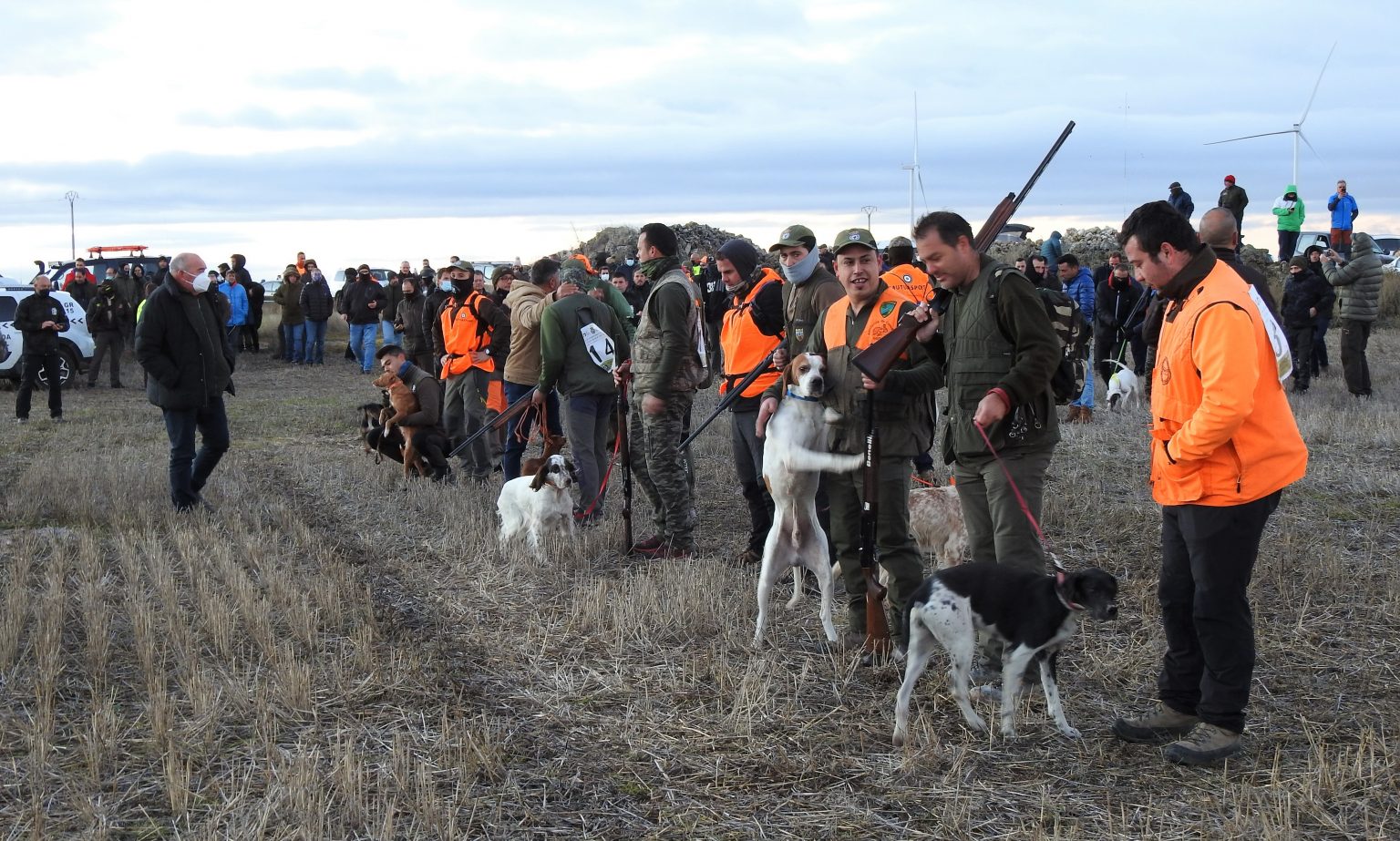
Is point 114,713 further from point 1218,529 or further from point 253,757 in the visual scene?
point 1218,529

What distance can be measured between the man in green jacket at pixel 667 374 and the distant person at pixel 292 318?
1872 cm

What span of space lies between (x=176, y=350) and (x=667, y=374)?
13.2ft

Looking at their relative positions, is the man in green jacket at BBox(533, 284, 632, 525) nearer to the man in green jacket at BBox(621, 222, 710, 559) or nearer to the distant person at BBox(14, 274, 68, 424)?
the man in green jacket at BBox(621, 222, 710, 559)

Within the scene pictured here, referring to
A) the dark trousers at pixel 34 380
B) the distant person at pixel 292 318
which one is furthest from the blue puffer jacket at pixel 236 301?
the dark trousers at pixel 34 380

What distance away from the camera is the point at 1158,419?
4.17 meters

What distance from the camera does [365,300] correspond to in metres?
21.9

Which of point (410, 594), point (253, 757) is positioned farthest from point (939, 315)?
point (410, 594)

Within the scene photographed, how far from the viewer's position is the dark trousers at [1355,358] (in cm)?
1423

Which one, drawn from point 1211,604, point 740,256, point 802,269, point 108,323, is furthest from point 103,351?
point 1211,604

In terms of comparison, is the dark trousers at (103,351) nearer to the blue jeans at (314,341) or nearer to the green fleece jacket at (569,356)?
the blue jeans at (314,341)

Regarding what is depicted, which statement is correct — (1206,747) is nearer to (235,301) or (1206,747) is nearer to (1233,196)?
(1233,196)

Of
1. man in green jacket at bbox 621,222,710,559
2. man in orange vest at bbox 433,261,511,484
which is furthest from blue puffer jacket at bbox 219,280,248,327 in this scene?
man in green jacket at bbox 621,222,710,559

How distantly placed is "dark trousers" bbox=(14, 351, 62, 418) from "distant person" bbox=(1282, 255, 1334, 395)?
52.2 ft

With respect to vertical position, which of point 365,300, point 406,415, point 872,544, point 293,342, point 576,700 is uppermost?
point 365,300
